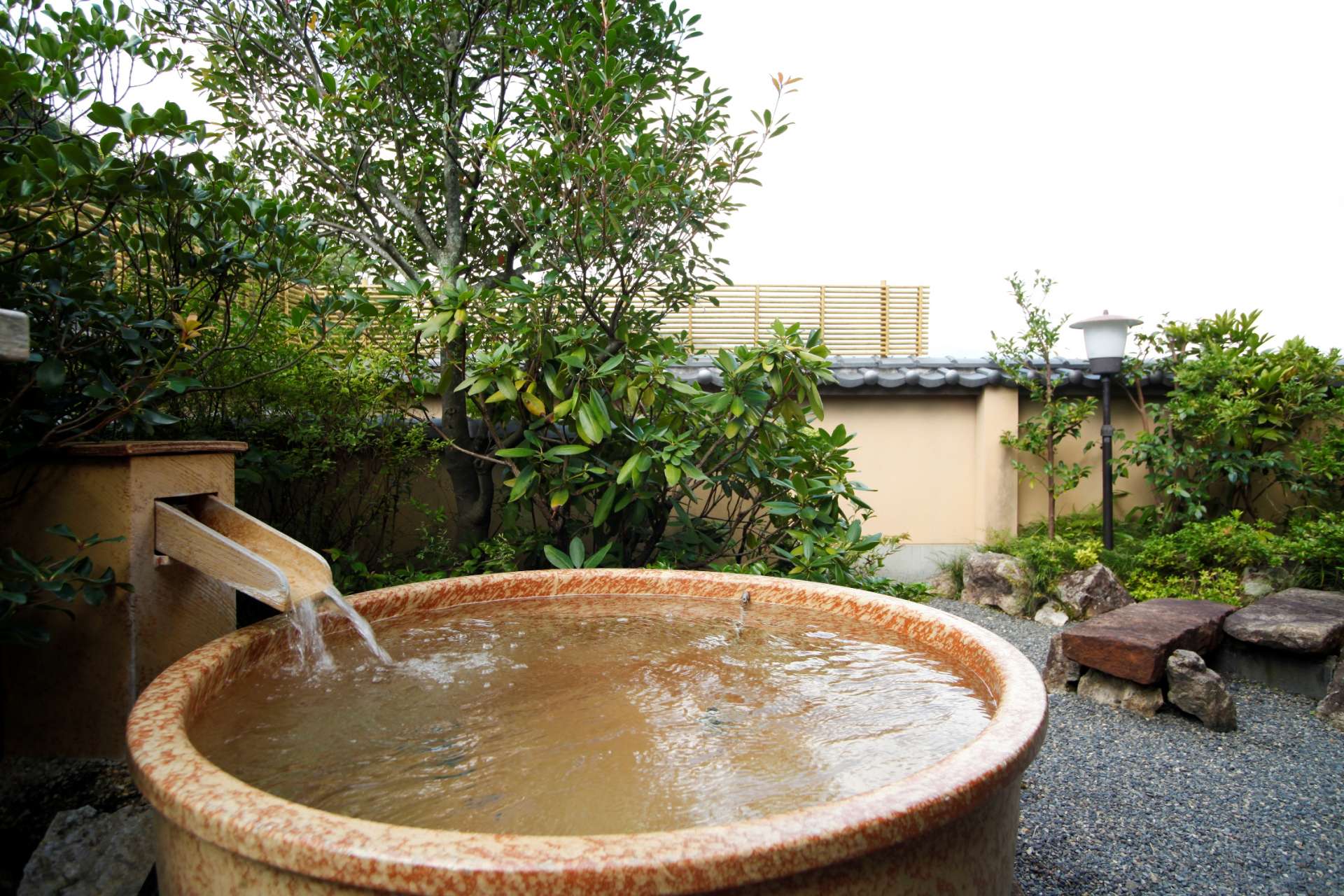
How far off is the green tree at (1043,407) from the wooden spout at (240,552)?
5377 millimetres

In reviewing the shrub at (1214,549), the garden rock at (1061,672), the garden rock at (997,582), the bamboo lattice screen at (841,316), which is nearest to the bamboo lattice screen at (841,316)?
the bamboo lattice screen at (841,316)

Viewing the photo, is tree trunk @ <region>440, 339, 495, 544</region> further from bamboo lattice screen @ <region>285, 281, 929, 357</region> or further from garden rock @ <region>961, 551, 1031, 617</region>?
bamboo lattice screen @ <region>285, 281, 929, 357</region>

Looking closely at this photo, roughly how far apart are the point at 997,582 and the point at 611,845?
502 centimetres

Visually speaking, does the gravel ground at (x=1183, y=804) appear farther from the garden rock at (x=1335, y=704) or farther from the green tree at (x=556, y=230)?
the green tree at (x=556, y=230)

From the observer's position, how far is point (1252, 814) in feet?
8.35

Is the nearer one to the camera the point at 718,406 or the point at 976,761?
the point at 976,761

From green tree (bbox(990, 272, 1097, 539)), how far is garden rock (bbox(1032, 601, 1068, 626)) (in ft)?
3.23

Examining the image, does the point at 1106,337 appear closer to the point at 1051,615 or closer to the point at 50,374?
the point at 1051,615

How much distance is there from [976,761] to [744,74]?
2.79m

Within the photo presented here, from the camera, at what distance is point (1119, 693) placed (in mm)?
3564

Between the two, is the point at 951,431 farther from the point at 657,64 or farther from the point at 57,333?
the point at 57,333

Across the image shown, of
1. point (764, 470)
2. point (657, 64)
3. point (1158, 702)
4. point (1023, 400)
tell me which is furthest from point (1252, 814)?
point (1023, 400)

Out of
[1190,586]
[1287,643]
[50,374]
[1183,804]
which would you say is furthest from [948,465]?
[50,374]

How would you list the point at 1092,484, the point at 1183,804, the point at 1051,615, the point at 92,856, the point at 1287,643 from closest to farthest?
the point at 92,856 < the point at 1183,804 < the point at 1287,643 < the point at 1051,615 < the point at 1092,484
